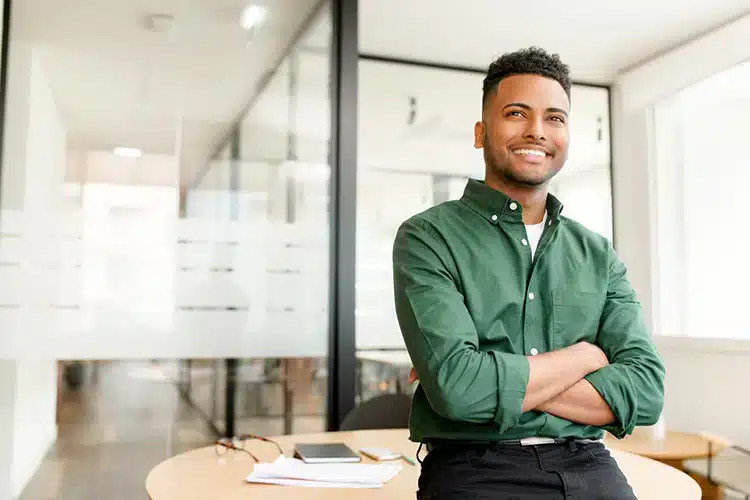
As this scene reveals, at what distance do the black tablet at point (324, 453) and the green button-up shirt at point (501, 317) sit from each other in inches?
25.9

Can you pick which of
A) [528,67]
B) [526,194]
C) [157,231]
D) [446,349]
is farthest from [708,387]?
[446,349]

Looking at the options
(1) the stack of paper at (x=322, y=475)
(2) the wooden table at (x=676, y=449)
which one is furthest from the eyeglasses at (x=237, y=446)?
(2) the wooden table at (x=676, y=449)

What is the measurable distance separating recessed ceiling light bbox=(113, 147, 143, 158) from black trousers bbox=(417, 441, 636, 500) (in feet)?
7.89

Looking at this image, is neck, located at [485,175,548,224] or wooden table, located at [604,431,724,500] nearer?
neck, located at [485,175,548,224]

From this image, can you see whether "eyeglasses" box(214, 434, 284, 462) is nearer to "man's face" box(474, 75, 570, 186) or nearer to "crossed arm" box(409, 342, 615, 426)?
"crossed arm" box(409, 342, 615, 426)

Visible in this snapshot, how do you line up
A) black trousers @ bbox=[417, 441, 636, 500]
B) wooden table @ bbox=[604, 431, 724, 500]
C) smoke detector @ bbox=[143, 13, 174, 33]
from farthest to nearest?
1. wooden table @ bbox=[604, 431, 724, 500]
2. smoke detector @ bbox=[143, 13, 174, 33]
3. black trousers @ bbox=[417, 441, 636, 500]

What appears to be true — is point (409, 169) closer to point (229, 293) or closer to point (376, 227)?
point (376, 227)

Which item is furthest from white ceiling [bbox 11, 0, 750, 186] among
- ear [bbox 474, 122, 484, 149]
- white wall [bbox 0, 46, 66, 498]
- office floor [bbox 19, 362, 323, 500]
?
ear [bbox 474, 122, 484, 149]

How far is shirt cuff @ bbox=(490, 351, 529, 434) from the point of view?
4.09 ft

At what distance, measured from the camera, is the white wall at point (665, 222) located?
13.6ft

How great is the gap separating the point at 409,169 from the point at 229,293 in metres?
1.67

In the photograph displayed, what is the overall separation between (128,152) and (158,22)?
0.66 m

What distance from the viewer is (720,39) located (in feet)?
13.8

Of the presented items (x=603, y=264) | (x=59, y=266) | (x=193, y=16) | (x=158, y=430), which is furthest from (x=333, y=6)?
(x=603, y=264)
